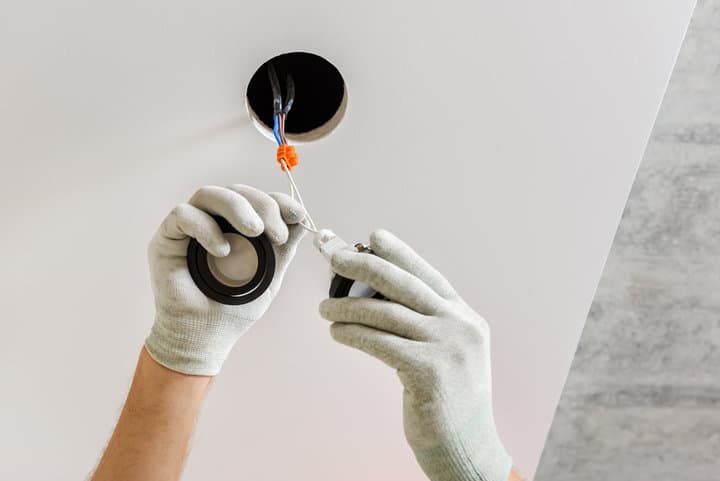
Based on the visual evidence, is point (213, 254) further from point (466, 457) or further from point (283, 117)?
point (466, 457)

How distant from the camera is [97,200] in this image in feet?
2.89

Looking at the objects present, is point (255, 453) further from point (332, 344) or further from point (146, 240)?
point (146, 240)

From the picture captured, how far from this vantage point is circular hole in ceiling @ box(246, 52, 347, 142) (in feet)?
2.97

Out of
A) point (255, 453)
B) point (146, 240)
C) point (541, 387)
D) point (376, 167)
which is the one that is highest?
point (376, 167)

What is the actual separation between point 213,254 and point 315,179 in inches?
7.8

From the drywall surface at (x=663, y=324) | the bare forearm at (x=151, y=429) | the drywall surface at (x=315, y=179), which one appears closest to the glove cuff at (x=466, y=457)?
the drywall surface at (x=315, y=179)

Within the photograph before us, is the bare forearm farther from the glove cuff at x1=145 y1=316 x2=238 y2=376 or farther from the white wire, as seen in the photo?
the white wire

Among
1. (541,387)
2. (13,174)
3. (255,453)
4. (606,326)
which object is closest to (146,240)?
(13,174)

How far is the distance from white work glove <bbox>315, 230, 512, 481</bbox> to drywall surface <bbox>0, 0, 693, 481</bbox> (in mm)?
177

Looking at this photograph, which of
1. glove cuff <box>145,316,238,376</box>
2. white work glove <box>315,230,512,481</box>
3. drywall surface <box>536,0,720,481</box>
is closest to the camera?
white work glove <box>315,230,512,481</box>

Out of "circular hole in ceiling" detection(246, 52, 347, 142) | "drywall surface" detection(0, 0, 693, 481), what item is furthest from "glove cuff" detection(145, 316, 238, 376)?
"circular hole in ceiling" detection(246, 52, 347, 142)

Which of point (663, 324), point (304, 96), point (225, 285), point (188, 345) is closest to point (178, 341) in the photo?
point (188, 345)

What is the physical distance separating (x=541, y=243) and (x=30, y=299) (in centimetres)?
83

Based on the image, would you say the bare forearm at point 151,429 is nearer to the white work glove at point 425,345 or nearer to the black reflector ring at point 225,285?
the black reflector ring at point 225,285
